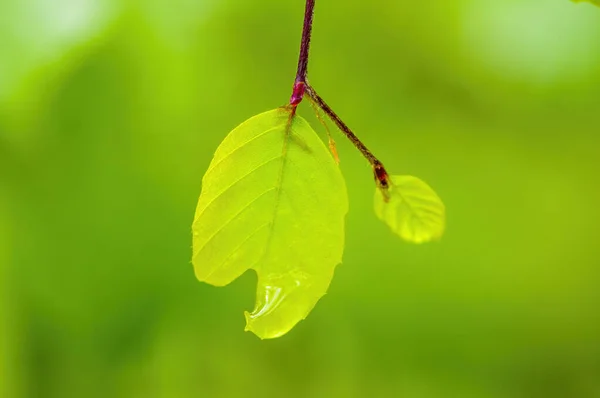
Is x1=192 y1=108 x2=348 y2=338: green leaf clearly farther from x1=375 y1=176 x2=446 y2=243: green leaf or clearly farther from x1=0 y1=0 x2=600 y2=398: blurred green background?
x1=0 y1=0 x2=600 y2=398: blurred green background

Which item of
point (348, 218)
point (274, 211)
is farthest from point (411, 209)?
point (348, 218)

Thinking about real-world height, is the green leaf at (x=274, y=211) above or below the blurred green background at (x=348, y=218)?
below

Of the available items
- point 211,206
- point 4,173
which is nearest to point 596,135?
point 211,206

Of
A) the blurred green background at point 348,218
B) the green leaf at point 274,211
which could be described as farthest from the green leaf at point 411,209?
the blurred green background at point 348,218

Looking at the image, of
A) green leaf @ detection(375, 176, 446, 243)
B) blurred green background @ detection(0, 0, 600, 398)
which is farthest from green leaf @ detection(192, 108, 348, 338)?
blurred green background @ detection(0, 0, 600, 398)

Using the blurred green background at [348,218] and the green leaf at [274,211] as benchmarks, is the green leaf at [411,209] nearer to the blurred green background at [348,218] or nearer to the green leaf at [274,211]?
the green leaf at [274,211]

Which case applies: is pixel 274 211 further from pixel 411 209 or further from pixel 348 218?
pixel 348 218

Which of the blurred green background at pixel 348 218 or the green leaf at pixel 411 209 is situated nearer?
the green leaf at pixel 411 209
